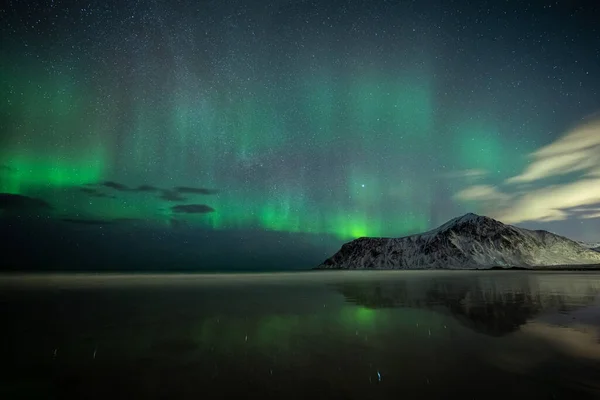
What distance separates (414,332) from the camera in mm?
13711

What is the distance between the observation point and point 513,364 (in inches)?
362

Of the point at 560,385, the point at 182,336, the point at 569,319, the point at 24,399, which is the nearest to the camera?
the point at 24,399

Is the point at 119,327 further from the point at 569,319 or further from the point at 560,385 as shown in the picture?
the point at 569,319

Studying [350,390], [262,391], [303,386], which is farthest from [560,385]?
[262,391]

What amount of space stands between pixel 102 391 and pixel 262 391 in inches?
151

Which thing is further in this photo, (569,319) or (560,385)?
(569,319)

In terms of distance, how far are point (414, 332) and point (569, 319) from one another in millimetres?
9360

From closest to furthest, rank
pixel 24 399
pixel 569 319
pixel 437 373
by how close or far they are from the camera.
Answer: pixel 24 399 → pixel 437 373 → pixel 569 319

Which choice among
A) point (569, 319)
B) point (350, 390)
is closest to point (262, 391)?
point (350, 390)

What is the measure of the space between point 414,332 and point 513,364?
4.79 meters

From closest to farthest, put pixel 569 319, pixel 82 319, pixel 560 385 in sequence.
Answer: pixel 560 385, pixel 569 319, pixel 82 319

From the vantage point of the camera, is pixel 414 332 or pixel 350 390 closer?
pixel 350 390

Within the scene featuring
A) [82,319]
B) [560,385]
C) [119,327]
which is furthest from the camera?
[82,319]

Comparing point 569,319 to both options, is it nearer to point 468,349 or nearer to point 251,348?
point 468,349
